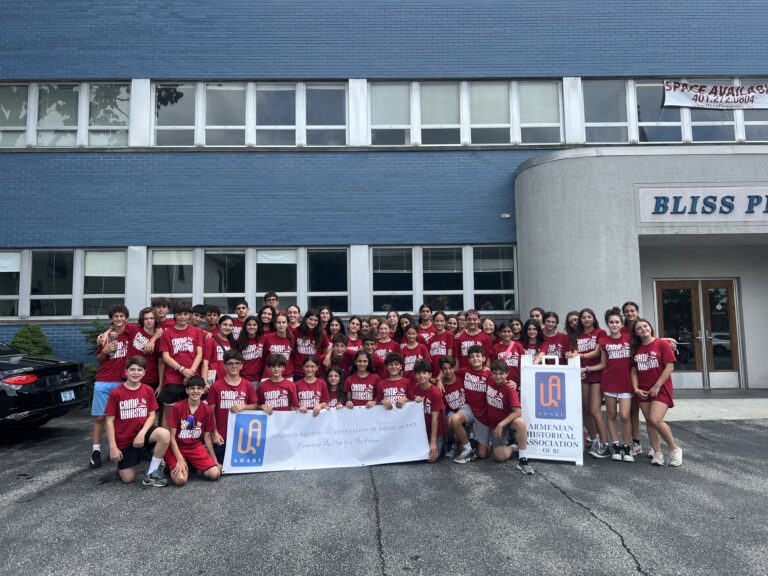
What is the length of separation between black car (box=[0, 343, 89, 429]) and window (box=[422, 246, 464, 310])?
703 cm

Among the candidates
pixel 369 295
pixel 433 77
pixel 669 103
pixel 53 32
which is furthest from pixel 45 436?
pixel 669 103

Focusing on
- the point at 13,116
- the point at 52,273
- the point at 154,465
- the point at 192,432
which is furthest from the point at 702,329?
the point at 13,116

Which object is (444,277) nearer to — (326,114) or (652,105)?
(326,114)

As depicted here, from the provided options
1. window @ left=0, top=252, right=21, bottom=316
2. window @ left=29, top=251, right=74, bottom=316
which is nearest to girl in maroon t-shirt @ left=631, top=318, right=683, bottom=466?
window @ left=29, top=251, right=74, bottom=316

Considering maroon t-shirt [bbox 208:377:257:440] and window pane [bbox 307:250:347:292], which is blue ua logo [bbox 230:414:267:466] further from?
window pane [bbox 307:250:347:292]

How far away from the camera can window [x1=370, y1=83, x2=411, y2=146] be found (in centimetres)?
1148

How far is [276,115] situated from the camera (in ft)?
37.7

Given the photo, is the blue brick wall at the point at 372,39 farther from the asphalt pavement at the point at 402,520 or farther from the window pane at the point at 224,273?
the asphalt pavement at the point at 402,520

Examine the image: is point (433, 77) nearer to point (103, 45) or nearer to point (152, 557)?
point (103, 45)

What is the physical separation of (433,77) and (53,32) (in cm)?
915

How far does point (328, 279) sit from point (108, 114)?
21.7ft

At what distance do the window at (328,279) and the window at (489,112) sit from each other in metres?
4.39

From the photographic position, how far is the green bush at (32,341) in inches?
384

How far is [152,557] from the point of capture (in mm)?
3488
